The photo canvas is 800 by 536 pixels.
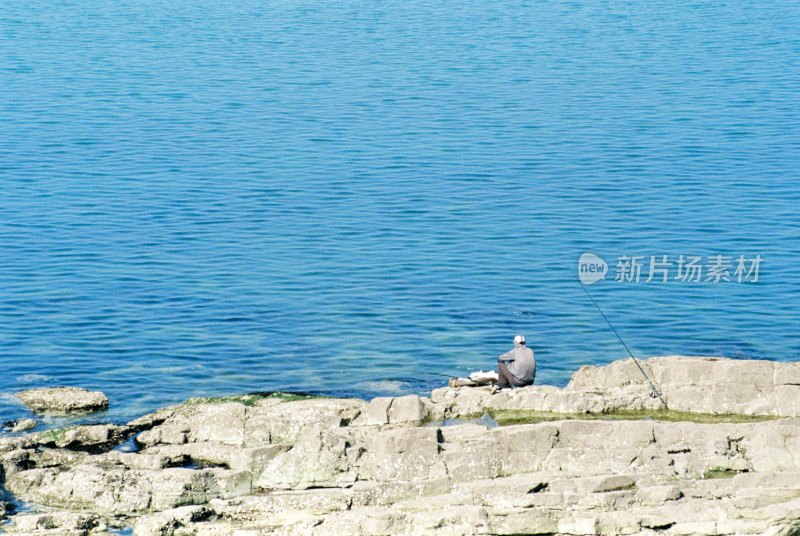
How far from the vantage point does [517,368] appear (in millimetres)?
21812

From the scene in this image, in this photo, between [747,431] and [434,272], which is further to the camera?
[434,272]

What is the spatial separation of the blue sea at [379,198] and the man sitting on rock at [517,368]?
→ 8.12 ft

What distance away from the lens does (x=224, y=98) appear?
5388 centimetres

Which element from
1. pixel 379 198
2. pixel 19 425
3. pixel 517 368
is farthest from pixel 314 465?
pixel 379 198

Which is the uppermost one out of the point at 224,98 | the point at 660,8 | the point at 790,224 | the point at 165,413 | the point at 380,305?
the point at 660,8

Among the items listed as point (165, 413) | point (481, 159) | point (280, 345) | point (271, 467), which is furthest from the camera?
point (481, 159)

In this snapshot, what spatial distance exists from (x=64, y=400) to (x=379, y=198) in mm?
18439

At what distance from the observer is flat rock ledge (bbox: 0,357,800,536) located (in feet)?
52.3

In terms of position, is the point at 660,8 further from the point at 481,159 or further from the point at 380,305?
the point at 380,305

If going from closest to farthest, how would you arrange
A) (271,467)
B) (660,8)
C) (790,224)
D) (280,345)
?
(271,467)
(280,345)
(790,224)
(660,8)

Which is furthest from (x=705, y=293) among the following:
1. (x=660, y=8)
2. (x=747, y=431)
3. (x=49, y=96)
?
(x=660, y=8)

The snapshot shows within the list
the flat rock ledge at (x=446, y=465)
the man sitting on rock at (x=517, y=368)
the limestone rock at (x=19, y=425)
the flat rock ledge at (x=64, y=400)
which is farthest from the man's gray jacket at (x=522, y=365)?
the limestone rock at (x=19, y=425)

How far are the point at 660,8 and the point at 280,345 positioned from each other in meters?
54.4

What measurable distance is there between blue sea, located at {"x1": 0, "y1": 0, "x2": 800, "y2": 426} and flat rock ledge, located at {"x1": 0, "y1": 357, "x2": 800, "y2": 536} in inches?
139
